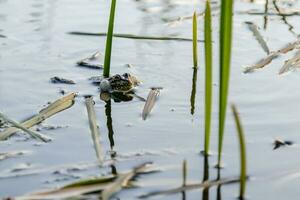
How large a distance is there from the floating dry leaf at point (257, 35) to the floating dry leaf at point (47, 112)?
1211 mm

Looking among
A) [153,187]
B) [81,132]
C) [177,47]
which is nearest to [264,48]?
[177,47]

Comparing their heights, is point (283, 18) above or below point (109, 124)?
above

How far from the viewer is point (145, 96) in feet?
9.12

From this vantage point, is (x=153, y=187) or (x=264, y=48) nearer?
(x=153, y=187)

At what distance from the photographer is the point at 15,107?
2.60 metres

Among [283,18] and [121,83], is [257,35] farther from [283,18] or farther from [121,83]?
[121,83]

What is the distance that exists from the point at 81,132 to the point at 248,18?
1.90 meters

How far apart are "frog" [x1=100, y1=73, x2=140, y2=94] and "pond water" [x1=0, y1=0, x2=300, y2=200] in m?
0.06

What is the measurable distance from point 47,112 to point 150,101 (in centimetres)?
45

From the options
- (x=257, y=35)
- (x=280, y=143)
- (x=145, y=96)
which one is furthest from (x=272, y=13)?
(x=280, y=143)

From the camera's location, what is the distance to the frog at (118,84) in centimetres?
280

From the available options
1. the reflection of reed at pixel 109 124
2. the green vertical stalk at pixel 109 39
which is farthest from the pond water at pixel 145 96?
the green vertical stalk at pixel 109 39

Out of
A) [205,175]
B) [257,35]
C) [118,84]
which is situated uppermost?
[257,35]

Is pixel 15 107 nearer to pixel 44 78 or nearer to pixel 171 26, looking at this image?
pixel 44 78
